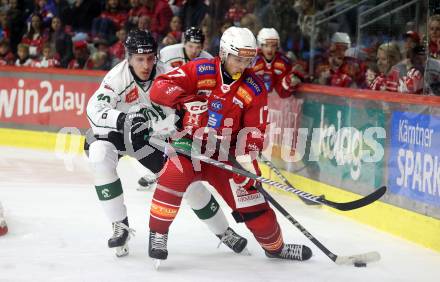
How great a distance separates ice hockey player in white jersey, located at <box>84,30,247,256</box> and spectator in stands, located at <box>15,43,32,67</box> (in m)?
4.80

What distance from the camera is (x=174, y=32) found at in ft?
28.9

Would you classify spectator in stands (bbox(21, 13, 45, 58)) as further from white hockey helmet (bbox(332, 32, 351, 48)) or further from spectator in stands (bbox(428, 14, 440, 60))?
spectator in stands (bbox(428, 14, 440, 60))

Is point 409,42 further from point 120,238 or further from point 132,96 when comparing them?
point 120,238

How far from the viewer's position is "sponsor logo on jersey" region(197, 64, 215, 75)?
428 centimetres

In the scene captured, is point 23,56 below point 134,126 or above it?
above

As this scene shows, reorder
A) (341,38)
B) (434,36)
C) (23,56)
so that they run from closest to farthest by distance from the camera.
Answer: (434,36) < (341,38) < (23,56)

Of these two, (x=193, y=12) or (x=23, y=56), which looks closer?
(x=193, y=12)

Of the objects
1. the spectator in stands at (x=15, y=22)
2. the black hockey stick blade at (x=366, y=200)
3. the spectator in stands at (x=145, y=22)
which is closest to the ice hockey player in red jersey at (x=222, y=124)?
the black hockey stick blade at (x=366, y=200)

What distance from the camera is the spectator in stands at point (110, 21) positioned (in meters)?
9.36

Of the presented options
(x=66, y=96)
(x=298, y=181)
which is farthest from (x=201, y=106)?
(x=66, y=96)

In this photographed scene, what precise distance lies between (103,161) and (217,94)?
26.5 inches

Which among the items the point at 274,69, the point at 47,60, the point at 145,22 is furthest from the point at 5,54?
the point at 274,69

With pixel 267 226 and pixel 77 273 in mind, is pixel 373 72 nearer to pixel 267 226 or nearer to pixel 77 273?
pixel 267 226

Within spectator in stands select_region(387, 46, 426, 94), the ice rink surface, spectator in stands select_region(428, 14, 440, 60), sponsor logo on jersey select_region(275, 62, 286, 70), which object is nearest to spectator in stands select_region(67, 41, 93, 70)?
sponsor logo on jersey select_region(275, 62, 286, 70)
